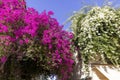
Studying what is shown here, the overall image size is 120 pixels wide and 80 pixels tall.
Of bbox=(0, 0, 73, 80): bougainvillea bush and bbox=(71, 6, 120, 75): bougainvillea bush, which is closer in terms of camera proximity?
bbox=(0, 0, 73, 80): bougainvillea bush

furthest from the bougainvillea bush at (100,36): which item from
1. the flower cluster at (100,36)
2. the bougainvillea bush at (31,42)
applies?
the bougainvillea bush at (31,42)

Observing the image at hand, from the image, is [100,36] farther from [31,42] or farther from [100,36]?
[31,42]

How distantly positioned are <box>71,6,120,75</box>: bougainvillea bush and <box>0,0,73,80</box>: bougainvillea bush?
31.0 inches

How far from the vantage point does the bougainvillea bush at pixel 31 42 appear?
32.4ft

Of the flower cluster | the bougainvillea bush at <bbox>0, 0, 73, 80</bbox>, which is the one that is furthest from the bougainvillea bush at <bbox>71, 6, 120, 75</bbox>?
the bougainvillea bush at <bbox>0, 0, 73, 80</bbox>

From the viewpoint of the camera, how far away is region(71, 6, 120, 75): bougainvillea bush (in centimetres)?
1146

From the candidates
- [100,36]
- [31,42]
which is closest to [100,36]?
[100,36]

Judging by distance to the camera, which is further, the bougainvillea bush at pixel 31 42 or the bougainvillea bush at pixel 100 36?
the bougainvillea bush at pixel 100 36

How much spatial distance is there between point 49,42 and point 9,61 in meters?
1.63

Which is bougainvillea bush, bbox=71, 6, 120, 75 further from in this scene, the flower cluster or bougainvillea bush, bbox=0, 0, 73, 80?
bougainvillea bush, bbox=0, 0, 73, 80

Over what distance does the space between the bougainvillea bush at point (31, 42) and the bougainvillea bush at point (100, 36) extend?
0.79 metres

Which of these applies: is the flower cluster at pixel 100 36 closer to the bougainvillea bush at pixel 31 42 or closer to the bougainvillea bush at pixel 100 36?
the bougainvillea bush at pixel 100 36

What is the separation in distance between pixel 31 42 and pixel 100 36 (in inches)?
117

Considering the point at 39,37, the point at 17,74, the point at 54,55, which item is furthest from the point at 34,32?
the point at 17,74
